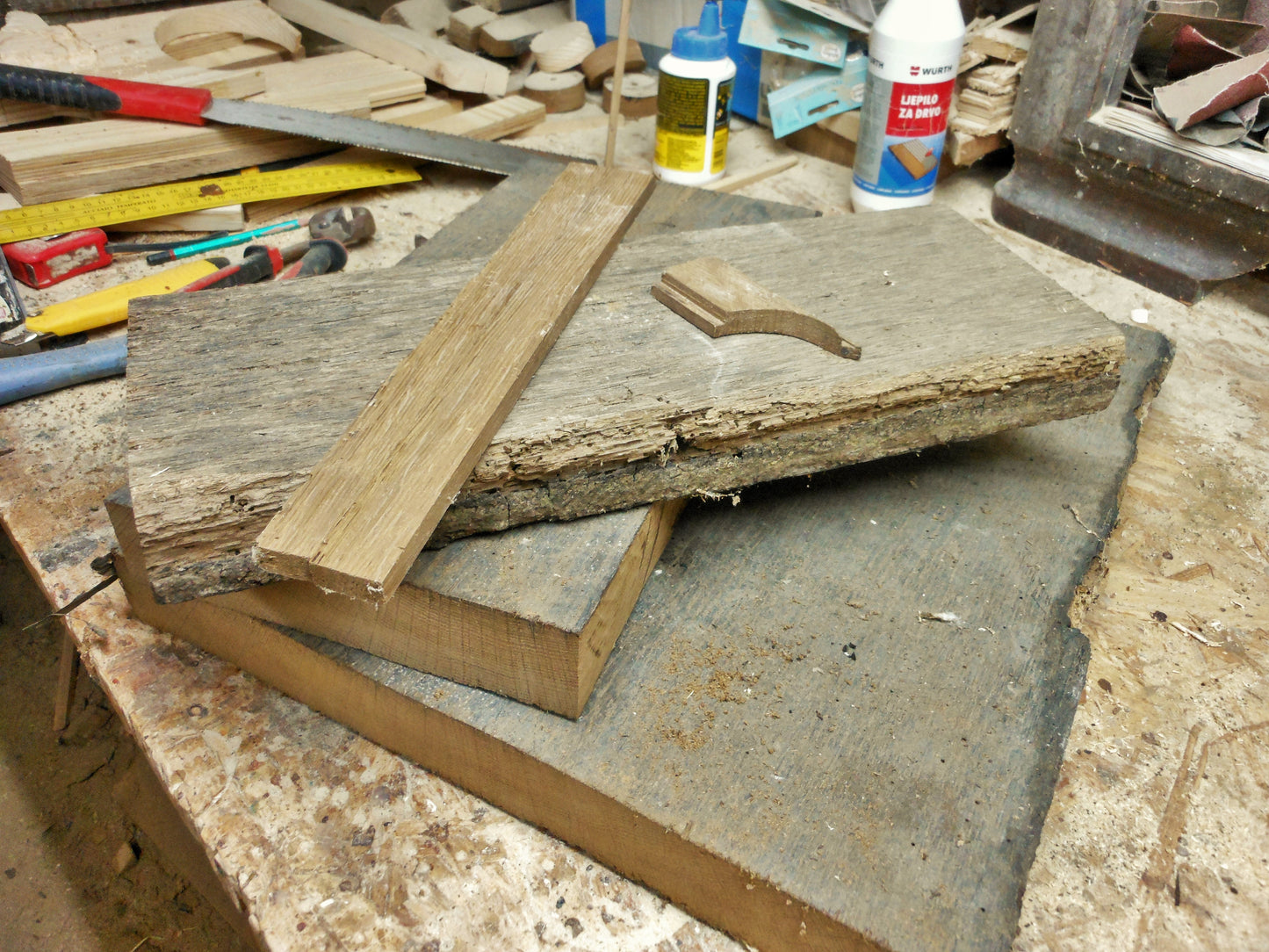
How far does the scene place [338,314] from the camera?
4.21ft

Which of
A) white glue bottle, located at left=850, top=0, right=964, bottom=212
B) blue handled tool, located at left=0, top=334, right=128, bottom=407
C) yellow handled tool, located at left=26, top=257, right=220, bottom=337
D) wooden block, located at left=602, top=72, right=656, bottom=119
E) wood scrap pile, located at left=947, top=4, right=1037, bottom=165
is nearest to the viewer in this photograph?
blue handled tool, located at left=0, top=334, right=128, bottom=407

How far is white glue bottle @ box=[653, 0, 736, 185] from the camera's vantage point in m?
2.06

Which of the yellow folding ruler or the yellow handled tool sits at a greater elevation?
the yellow folding ruler

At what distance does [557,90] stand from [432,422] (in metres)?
2.04

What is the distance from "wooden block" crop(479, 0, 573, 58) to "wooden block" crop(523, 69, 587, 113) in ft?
0.50

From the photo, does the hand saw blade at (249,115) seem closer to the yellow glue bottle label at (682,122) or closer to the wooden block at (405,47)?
the yellow glue bottle label at (682,122)

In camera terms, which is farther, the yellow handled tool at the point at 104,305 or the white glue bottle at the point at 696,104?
the white glue bottle at the point at 696,104

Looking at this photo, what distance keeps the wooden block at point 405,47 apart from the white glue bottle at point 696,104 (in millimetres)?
674

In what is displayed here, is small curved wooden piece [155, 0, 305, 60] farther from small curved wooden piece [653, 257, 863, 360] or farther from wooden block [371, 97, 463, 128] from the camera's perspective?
small curved wooden piece [653, 257, 863, 360]

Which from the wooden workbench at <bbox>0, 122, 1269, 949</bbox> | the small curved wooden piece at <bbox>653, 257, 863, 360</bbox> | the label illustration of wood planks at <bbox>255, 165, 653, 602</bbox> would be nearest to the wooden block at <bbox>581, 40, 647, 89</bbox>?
the label illustration of wood planks at <bbox>255, 165, 653, 602</bbox>

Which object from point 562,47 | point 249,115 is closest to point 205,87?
point 249,115

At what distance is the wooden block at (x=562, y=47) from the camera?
282cm

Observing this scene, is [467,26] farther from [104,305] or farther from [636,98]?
[104,305]

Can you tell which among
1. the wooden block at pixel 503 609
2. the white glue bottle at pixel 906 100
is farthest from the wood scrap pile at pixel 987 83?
the wooden block at pixel 503 609
